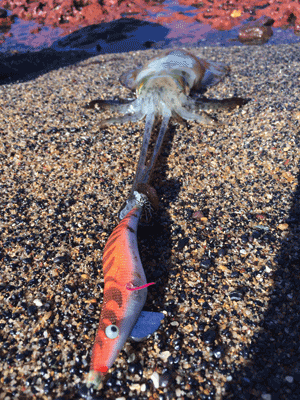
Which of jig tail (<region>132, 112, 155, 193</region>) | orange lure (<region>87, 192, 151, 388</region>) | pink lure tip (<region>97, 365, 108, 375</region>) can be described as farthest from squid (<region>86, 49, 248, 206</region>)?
pink lure tip (<region>97, 365, 108, 375</region>)

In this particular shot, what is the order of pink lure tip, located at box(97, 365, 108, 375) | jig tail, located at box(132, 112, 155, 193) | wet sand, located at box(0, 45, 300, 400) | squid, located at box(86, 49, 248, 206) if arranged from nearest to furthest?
pink lure tip, located at box(97, 365, 108, 375) → wet sand, located at box(0, 45, 300, 400) → jig tail, located at box(132, 112, 155, 193) → squid, located at box(86, 49, 248, 206)

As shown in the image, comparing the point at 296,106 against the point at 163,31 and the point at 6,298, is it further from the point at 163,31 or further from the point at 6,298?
the point at 163,31

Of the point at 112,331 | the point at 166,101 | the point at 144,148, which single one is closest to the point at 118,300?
the point at 112,331

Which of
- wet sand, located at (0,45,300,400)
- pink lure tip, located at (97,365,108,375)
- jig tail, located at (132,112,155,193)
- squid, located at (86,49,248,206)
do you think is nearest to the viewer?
pink lure tip, located at (97,365,108,375)

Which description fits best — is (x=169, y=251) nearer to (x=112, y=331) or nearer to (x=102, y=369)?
(x=112, y=331)

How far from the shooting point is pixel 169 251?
293 cm

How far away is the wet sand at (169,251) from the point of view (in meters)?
2.07

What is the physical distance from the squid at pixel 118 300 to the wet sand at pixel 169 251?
0.21 metres

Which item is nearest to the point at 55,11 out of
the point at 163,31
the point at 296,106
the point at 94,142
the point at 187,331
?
the point at 163,31

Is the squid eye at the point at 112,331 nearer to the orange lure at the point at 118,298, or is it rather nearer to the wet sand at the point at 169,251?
the orange lure at the point at 118,298

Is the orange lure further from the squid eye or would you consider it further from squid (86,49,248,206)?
squid (86,49,248,206)

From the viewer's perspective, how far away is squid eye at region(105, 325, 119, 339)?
1.98 m

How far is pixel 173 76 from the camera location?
5.21 metres

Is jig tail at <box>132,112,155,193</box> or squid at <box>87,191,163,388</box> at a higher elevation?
jig tail at <box>132,112,155,193</box>
